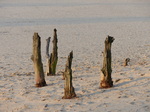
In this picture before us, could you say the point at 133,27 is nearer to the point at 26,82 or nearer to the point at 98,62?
the point at 98,62

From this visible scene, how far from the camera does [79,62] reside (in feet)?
48.3

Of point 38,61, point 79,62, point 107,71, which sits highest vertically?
point 38,61

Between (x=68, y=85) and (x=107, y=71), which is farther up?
(x=107, y=71)

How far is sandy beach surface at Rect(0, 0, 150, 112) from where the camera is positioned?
25.1ft

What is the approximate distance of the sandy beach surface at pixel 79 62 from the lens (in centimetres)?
766

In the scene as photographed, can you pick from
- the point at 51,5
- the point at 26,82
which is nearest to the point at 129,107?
the point at 26,82

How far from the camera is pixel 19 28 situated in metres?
27.3

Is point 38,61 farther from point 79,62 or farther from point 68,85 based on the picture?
point 79,62

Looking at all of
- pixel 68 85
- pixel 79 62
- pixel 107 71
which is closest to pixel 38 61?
pixel 68 85

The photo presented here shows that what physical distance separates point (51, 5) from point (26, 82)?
36622 mm

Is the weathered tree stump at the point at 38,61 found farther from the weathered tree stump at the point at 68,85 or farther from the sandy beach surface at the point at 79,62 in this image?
the weathered tree stump at the point at 68,85

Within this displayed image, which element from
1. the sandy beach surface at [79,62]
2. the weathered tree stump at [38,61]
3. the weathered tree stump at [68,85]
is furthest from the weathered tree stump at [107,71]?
the weathered tree stump at [38,61]

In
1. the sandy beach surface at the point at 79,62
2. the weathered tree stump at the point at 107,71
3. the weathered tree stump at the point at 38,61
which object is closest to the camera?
the sandy beach surface at the point at 79,62

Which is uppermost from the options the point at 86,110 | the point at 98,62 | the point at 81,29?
the point at 81,29
